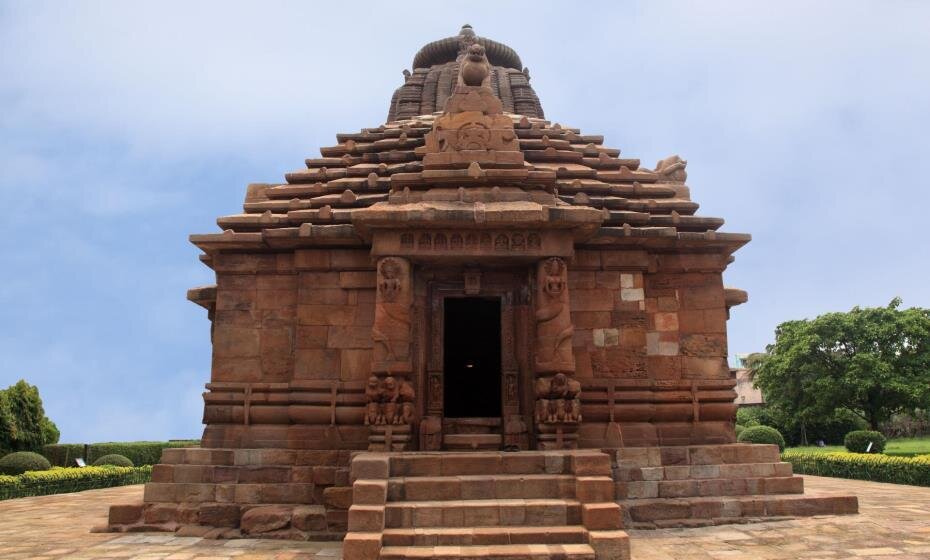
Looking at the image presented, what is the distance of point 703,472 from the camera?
36.8ft

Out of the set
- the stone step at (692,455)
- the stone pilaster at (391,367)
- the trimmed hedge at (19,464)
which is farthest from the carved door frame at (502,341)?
the trimmed hedge at (19,464)

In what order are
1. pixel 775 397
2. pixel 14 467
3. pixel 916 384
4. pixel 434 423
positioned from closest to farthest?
pixel 434 423 → pixel 14 467 → pixel 916 384 → pixel 775 397

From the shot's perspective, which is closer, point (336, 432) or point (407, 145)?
point (336, 432)

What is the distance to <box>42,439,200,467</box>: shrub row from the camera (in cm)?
2703

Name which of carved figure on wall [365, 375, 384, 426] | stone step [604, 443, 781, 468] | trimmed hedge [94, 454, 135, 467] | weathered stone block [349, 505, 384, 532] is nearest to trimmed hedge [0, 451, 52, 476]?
trimmed hedge [94, 454, 135, 467]

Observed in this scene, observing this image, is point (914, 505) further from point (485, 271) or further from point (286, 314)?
point (286, 314)

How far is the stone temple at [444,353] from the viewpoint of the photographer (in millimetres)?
10633

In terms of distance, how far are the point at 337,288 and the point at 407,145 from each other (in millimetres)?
4158

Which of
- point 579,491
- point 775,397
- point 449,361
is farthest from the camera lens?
point 775,397

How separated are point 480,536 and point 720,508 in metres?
4.40

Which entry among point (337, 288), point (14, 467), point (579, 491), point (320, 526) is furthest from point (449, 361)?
point (14, 467)

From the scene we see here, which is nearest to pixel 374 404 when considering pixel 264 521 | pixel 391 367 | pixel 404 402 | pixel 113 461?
pixel 404 402

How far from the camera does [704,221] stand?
12922mm

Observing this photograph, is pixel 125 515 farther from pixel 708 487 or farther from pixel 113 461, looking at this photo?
pixel 113 461
